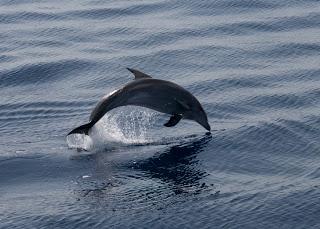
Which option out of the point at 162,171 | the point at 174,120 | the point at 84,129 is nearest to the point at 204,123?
the point at 174,120

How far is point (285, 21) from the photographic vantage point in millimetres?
30344

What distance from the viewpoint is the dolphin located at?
57.9 feet

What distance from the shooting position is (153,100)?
60.1ft

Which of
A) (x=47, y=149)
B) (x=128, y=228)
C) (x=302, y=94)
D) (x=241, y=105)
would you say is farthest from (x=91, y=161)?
(x=302, y=94)

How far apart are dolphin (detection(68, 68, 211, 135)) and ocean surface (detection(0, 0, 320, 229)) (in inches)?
20.4

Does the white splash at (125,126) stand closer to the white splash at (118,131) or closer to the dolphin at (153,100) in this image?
the white splash at (118,131)

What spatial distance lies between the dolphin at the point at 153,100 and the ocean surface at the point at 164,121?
518 mm

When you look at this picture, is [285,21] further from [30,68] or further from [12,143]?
[12,143]

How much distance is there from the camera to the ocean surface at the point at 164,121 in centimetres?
1535

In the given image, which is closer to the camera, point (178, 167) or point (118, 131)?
point (178, 167)

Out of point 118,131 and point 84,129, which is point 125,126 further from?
point 84,129

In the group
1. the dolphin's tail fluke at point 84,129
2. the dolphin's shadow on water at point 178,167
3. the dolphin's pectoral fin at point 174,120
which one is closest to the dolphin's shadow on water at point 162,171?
the dolphin's shadow on water at point 178,167

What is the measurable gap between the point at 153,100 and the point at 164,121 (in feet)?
6.48

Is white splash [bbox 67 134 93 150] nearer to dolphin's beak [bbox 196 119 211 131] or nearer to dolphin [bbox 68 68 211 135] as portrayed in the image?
dolphin [bbox 68 68 211 135]
